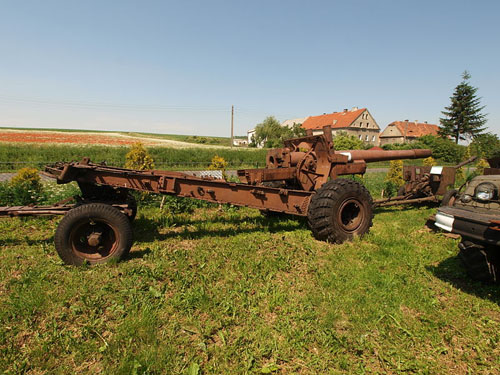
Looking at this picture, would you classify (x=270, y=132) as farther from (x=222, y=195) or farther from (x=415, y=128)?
(x=222, y=195)

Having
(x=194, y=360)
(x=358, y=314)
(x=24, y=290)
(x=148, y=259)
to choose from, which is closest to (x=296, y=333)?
(x=358, y=314)

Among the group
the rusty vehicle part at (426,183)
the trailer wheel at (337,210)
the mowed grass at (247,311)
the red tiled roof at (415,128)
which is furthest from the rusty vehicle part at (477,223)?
the red tiled roof at (415,128)

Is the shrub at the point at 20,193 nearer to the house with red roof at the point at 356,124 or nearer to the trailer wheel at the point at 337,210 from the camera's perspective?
the trailer wheel at the point at 337,210

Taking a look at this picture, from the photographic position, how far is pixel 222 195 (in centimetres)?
484

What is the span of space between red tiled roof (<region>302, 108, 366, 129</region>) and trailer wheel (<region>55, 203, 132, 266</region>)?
210 ft

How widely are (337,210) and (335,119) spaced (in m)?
66.0

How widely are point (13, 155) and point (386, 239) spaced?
3023cm

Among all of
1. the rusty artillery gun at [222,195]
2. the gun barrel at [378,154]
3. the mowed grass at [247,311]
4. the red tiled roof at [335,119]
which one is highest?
the red tiled roof at [335,119]

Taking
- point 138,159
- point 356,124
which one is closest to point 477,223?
point 138,159

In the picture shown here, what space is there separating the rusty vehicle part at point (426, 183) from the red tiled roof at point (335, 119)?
56525 mm

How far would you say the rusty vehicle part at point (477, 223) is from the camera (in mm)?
3229

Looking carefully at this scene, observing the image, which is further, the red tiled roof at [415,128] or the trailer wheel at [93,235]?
the red tiled roof at [415,128]

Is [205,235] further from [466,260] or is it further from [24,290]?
[466,260]

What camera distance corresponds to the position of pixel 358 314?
10.1ft
